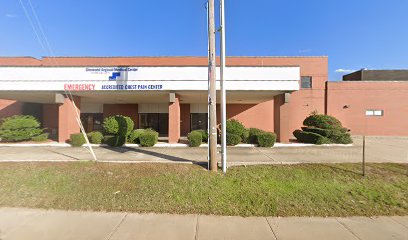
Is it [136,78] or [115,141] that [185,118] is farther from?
[115,141]

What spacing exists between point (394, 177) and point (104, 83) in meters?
14.3

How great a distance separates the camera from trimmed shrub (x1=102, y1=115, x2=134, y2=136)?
517 inches

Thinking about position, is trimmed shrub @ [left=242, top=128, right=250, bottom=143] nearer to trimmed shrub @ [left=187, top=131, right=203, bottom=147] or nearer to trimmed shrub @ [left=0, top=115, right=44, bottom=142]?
trimmed shrub @ [left=187, top=131, right=203, bottom=147]

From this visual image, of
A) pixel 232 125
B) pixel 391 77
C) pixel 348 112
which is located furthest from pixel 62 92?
pixel 391 77

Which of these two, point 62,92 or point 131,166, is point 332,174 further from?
point 62,92

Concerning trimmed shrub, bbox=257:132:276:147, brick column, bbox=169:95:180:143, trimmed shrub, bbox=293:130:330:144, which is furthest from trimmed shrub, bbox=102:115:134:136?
trimmed shrub, bbox=293:130:330:144

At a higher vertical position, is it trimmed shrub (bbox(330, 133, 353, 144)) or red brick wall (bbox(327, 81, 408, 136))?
red brick wall (bbox(327, 81, 408, 136))

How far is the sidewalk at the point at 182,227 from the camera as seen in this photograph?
405cm

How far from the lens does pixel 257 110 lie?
2319 cm

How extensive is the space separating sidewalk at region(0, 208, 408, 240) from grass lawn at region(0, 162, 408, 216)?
302mm

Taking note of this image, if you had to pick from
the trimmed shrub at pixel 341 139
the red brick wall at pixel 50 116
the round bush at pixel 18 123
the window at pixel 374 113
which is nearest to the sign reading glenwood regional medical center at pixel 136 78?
the round bush at pixel 18 123

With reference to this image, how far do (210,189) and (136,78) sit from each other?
10.1 m

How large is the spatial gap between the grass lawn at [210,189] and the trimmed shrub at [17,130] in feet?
27.0

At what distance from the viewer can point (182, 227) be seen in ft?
14.2
